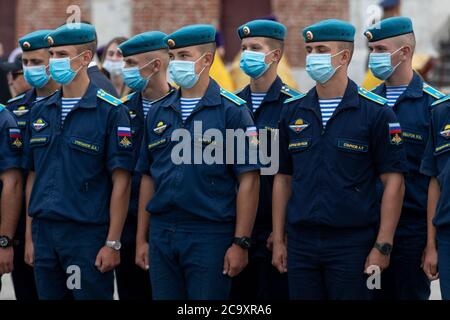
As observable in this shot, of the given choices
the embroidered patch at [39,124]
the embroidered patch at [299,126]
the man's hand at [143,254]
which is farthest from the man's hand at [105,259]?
the embroidered patch at [299,126]

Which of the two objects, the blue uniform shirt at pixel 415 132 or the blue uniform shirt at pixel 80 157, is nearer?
the blue uniform shirt at pixel 80 157

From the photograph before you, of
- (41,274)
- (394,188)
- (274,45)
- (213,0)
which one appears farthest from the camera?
(213,0)

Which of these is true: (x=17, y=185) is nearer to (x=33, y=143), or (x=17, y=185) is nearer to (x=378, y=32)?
(x=33, y=143)

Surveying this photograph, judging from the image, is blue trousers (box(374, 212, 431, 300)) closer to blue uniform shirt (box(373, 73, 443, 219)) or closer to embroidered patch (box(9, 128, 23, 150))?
blue uniform shirt (box(373, 73, 443, 219))

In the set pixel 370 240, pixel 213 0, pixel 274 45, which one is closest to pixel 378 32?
pixel 274 45

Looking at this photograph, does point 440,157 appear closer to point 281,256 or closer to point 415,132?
point 415,132

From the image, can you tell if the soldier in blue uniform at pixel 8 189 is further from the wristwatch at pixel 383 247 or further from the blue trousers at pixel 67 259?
the wristwatch at pixel 383 247

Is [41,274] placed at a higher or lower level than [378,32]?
lower

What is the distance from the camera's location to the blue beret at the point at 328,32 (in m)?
6.78

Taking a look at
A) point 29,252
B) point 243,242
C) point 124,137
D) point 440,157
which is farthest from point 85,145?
point 440,157

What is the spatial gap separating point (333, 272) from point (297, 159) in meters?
0.69

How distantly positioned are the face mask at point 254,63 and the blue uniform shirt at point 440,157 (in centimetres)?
135
